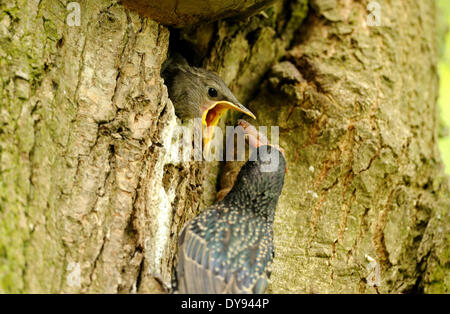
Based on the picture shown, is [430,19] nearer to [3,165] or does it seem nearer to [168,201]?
[168,201]

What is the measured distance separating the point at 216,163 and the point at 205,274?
1.17m

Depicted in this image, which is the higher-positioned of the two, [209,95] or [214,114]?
[209,95]

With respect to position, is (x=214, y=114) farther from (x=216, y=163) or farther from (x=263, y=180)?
(x=263, y=180)

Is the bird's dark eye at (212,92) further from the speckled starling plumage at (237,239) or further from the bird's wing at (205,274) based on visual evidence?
the bird's wing at (205,274)

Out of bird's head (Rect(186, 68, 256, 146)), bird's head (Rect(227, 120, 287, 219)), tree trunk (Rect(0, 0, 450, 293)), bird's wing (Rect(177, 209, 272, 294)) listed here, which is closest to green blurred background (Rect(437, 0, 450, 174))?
tree trunk (Rect(0, 0, 450, 293))

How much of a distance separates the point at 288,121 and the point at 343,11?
116 cm

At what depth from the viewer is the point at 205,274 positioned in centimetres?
256

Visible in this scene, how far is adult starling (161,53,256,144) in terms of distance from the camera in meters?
3.18

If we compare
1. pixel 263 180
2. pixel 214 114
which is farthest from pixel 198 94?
pixel 263 180

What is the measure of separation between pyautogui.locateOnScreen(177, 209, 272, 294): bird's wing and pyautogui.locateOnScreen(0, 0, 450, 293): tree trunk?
0.60ft

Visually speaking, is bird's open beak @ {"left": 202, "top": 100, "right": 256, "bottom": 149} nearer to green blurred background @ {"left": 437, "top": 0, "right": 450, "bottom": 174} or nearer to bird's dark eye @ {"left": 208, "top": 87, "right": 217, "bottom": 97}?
bird's dark eye @ {"left": 208, "top": 87, "right": 217, "bottom": 97}

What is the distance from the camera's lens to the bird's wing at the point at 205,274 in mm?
2525

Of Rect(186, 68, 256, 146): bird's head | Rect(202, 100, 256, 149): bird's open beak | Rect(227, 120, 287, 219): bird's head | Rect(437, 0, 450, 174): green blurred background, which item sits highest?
Rect(437, 0, 450, 174): green blurred background

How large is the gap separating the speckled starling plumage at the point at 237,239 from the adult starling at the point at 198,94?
1.47ft
